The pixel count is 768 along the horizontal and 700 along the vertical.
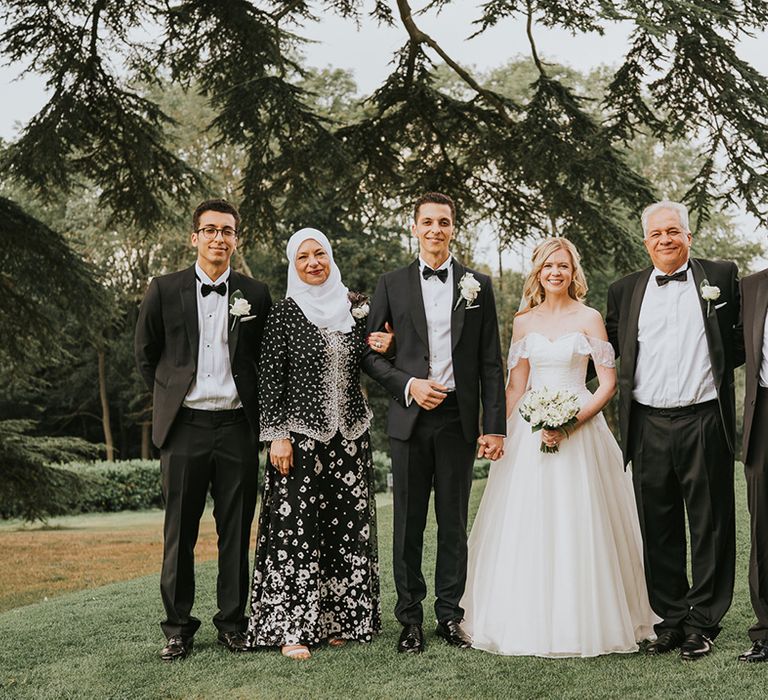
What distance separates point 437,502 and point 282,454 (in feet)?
2.97

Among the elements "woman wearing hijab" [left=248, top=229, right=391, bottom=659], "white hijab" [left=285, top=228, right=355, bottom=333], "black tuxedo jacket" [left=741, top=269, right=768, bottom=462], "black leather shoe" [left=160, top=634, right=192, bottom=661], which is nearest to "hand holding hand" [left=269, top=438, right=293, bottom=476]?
"woman wearing hijab" [left=248, top=229, right=391, bottom=659]

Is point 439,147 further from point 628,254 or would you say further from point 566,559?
point 566,559

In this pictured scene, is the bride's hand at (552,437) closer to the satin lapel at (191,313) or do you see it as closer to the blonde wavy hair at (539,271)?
the blonde wavy hair at (539,271)

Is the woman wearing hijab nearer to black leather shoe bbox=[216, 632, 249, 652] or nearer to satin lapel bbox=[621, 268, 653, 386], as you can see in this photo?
black leather shoe bbox=[216, 632, 249, 652]

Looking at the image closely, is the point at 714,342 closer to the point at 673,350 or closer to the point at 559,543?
the point at 673,350

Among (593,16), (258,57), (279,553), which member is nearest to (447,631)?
(279,553)

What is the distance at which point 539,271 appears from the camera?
218 inches

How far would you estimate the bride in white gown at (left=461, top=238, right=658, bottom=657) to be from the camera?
496 centimetres

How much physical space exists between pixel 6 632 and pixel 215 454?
250 centimetres

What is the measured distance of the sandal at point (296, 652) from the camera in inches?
197

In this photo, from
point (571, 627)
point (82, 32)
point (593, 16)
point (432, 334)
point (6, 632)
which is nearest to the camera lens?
point (571, 627)

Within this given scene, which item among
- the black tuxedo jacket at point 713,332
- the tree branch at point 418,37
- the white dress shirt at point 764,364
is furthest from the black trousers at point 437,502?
the tree branch at point 418,37

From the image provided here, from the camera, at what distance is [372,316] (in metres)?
5.33

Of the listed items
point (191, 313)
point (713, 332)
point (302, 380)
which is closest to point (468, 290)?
point (302, 380)
